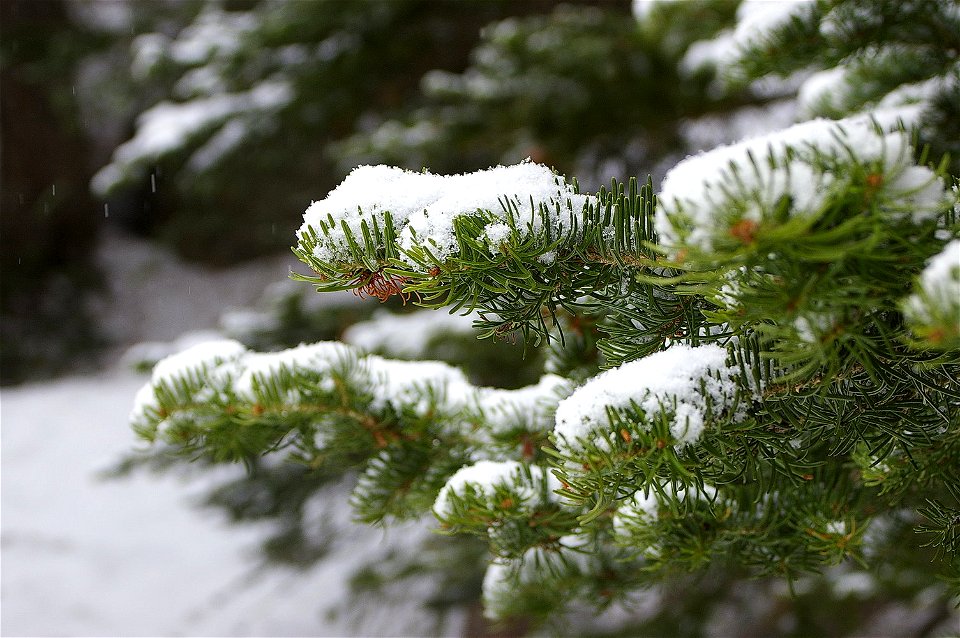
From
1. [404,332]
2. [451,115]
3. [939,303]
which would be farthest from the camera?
[451,115]

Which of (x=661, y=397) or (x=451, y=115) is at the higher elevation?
(x=451, y=115)

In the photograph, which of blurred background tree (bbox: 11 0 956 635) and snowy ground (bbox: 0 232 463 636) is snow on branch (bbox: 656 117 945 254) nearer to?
blurred background tree (bbox: 11 0 956 635)

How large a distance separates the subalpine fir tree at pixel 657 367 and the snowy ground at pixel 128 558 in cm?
185

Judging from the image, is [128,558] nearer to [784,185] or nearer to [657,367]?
[657,367]

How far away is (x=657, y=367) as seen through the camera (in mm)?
541

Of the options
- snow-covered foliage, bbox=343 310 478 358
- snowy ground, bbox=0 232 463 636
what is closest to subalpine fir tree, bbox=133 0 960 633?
snow-covered foliage, bbox=343 310 478 358

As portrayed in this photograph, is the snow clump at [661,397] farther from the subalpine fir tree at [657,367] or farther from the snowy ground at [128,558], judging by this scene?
the snowy ground at [128,558]

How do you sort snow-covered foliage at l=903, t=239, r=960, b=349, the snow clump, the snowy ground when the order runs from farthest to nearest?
the snowy ground → the snow clump → snow-covered foliage at l=903, t=239, r=960, b=349

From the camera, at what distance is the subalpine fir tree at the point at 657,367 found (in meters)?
0.40

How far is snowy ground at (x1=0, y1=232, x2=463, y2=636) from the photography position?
9.19ft

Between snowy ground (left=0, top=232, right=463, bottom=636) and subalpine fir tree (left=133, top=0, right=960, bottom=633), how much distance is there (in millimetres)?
1850

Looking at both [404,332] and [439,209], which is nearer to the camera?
[439,209]

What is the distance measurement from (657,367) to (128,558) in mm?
3489

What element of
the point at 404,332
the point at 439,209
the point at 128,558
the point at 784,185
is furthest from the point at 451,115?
the point at 128,558
